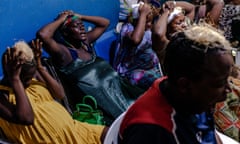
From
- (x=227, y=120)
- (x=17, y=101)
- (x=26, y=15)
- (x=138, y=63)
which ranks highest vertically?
(x=26, y=15)

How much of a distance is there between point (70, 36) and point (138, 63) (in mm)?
675

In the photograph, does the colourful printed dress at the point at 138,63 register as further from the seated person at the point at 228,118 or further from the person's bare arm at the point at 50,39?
the seated person at the point at 228,118

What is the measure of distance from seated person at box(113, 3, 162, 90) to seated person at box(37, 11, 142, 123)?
218 millimetres

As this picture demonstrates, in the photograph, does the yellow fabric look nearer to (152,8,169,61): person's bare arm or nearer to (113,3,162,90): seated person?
(152,8,169,61): person's bare arm

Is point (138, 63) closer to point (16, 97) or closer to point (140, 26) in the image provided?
point (140, 26)

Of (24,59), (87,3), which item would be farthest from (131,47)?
(24,59)

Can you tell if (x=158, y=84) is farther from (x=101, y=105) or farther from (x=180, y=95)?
(x=101, y=105)

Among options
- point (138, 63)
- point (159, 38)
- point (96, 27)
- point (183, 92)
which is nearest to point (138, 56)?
point (138, 63)

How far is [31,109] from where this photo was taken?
2320mm

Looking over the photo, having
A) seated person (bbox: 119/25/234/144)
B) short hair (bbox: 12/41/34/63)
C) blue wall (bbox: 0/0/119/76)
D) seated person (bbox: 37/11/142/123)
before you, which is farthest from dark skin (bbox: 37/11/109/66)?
seated person (bbox: 119/25/234/144)

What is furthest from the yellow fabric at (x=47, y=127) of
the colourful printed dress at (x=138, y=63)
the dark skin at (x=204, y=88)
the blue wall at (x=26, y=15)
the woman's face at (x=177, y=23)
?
the dark skin at (x=204, y=88)

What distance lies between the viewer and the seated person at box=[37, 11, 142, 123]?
307 cm

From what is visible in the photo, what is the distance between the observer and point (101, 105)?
308 centimetres

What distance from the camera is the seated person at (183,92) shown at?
1382 mm
